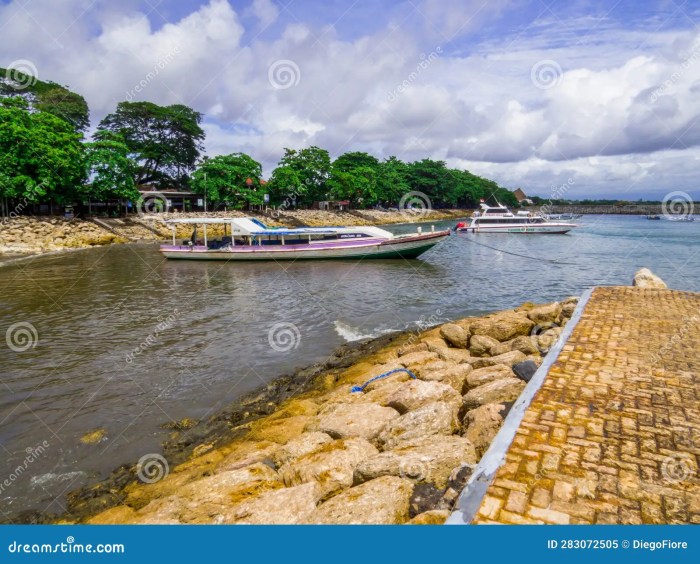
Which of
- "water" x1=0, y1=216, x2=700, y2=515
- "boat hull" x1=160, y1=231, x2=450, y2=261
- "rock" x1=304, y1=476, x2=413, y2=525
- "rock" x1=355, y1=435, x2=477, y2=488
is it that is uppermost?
"boat hull" x1=160, y1=231, x2=450, y2=261

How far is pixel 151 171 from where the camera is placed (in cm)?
7031

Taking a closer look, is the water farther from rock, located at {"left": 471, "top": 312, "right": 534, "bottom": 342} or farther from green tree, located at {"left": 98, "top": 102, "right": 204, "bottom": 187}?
green tree, located at {"left": 98, "top": 102, "right": 204, "bottom": 187}

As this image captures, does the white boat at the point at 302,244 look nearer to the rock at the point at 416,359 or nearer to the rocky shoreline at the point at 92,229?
the rocky shoreline at the point at 92,229

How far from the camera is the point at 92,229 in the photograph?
47.0m

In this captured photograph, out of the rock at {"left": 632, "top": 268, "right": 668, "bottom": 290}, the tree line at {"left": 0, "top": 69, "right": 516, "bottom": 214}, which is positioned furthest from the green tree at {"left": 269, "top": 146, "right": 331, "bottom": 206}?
the rock at {"left": 632, "top": 268, "right": 668, "bottom": 290}

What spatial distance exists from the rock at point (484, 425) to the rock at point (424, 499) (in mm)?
991

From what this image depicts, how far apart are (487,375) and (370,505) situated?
3978 mm

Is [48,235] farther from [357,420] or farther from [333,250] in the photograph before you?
[357,420]

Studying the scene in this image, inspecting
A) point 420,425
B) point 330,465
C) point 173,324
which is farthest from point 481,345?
point 173,324

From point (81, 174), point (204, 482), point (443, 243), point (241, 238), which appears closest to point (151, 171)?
point (81, 174)

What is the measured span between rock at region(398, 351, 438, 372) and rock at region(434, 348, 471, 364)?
0.21 metres

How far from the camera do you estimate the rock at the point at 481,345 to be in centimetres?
1018

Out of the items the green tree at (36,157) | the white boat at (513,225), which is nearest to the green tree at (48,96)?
the green tree at (36,157)

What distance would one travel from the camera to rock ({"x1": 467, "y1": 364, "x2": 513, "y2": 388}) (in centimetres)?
753
